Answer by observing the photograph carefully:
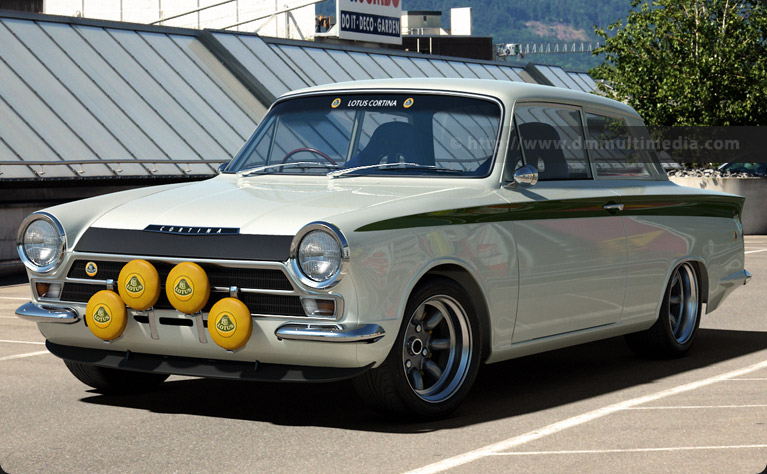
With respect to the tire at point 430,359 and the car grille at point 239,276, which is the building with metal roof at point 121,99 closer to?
→ the car grille at point 239,276

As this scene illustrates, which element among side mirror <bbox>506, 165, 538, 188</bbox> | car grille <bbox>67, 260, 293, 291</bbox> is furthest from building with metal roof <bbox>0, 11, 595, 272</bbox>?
side mirror <bbox>506, 165, 538, 188</bbox>

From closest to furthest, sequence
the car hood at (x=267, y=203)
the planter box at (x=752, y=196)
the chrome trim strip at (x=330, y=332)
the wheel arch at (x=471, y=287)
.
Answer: the chrome trim strip at (x=330, y=332) → the car hood at (x=267, y=203) → the wheel arch at (x=471, y=287) → the planter box at (x=752, y=196)

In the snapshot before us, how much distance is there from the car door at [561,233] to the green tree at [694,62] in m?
19.2

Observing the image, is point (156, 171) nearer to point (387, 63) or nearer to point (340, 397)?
point (387, 63)

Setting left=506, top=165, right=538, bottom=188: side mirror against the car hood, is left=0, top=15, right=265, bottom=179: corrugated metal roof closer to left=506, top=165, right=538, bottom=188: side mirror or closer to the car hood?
the car hood

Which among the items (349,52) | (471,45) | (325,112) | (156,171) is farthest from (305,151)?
(471,45)

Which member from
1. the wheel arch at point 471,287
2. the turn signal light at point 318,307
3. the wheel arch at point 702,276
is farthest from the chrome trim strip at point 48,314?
the wheel arch at point 702,276

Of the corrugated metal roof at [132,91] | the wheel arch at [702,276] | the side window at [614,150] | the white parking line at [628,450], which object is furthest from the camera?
the corrugated metal roof at [132,91]

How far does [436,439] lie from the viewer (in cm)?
577

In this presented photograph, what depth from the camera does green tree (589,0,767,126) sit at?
26000 mm

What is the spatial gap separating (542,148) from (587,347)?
2414 millimetres

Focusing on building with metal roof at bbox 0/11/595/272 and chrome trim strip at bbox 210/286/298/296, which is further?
building with metal roof at bbox 0/11/595/272

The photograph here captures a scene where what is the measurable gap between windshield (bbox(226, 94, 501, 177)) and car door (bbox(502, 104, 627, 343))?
0.73ft

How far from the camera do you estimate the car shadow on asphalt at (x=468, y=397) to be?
6301 mm
